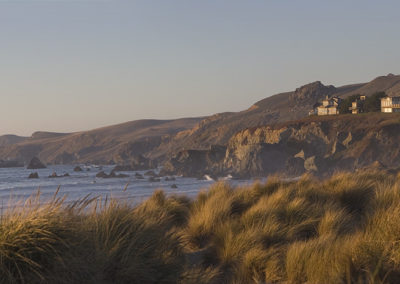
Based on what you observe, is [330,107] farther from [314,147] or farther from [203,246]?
[203,246]

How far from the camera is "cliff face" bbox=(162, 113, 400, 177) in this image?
7119 centimetres

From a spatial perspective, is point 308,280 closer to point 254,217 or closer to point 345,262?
point 345,262

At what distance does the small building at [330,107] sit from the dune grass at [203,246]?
95851mm

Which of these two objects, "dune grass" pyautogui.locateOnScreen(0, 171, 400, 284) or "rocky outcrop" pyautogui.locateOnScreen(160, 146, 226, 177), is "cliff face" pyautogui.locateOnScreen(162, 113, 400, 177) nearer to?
"rocky outcrop" pyautogui.locateOnScreen(160, 146, 226, 177)

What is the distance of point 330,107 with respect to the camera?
102250mm

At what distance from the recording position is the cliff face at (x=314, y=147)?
7119 centimetres

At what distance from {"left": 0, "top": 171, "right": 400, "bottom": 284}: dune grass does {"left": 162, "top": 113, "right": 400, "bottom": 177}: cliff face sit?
199ft

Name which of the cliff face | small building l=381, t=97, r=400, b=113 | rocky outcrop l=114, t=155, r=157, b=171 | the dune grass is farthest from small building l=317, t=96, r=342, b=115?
the dune grass

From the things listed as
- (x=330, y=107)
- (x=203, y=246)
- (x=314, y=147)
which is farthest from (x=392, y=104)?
(x=203, y=246)

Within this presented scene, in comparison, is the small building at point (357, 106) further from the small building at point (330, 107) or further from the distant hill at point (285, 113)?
the distant hill at point (285, 113)

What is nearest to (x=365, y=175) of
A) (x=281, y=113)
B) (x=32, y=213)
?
(x=32, y=213)

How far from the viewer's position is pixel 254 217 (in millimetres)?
7434

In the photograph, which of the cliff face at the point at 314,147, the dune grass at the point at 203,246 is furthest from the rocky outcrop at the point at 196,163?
the dune grass at the point at 203,246

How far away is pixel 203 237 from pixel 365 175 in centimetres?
630
